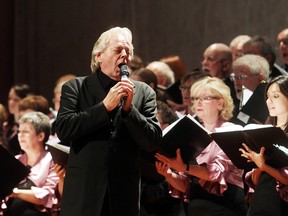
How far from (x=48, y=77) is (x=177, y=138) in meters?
5.29

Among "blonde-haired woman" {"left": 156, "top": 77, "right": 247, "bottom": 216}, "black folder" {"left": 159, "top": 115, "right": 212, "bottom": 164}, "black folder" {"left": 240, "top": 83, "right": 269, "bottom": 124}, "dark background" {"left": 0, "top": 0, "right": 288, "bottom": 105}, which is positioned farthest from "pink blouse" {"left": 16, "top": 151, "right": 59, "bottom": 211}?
"dark background" {"left": 0, "top": 0, "right": 288, "bottom": 105}

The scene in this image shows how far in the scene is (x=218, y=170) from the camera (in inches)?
189

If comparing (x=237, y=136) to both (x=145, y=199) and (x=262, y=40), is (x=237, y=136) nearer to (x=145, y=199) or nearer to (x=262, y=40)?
(x=145, y=199)

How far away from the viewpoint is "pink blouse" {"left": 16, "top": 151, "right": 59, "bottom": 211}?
5.56m

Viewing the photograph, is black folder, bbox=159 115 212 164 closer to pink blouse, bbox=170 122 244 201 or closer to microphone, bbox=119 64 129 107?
pink blouse, bbox=170 122 244 201

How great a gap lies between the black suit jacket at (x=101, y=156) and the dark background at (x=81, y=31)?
4.45 metres

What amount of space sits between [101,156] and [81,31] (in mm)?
5868

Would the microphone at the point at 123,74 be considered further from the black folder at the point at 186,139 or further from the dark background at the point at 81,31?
the dark background at the point at 81,31

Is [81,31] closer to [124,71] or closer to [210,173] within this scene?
[210,173]

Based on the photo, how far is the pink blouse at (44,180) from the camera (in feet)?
18.2

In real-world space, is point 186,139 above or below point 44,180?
above

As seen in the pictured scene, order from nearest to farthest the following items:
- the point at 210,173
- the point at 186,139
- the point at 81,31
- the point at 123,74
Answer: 1. the point at 123,74
2. the point at 186,139
3. the point at 210,173
4. the point at 81,31

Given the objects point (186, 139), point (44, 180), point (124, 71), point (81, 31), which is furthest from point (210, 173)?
point (81, 31)

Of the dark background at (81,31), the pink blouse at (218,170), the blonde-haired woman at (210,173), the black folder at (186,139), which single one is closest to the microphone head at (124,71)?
the black folder at (186,139)
